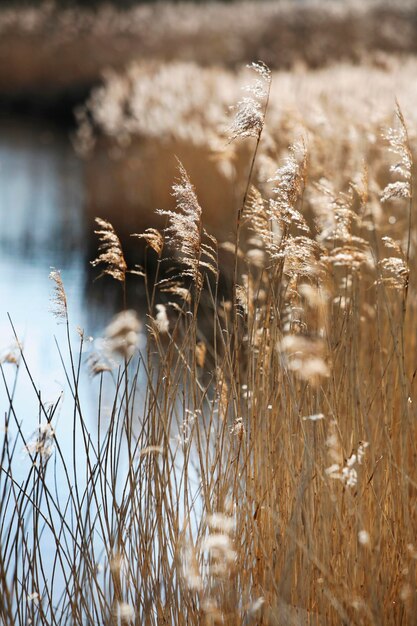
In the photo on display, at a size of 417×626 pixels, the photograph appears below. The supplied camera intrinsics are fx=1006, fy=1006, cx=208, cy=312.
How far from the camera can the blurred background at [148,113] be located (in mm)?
4668

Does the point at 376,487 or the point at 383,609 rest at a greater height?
the point at 376,487

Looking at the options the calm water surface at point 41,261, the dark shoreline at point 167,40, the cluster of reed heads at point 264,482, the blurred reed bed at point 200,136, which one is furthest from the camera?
the dark shoreline at point 167,40

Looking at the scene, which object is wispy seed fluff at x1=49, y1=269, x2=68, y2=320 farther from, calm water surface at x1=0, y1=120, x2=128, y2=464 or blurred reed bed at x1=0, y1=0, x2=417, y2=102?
blurred reed bed at x1=0, y1=0, x2=417, y2=102

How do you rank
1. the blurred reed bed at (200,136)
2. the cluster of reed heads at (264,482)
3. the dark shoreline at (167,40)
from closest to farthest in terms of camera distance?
the cluster of reed heads at (264,482)
the blurred reed bed at (200,136)
the dark shoreline at (167,40)

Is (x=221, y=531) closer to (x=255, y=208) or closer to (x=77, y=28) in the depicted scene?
(x=255, y=208)

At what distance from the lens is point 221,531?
6.13 feet

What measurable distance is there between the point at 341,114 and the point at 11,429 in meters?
2.94

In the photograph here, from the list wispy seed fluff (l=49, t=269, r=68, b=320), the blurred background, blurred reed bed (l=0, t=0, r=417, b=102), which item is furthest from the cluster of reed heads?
blurred reed bed (l=0, t=0, r=417, b=102)

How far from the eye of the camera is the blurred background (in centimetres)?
467

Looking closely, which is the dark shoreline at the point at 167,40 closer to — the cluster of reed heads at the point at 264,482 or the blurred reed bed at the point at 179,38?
the blurred reed bed at the point at 179,38

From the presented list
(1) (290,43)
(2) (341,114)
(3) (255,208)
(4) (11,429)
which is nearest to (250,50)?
(1) (290,43)

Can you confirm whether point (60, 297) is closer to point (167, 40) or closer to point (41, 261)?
point (41, 261)

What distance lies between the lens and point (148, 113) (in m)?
7.94

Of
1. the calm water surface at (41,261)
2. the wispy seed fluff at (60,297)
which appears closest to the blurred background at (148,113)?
the calm water surface at (41,261)
